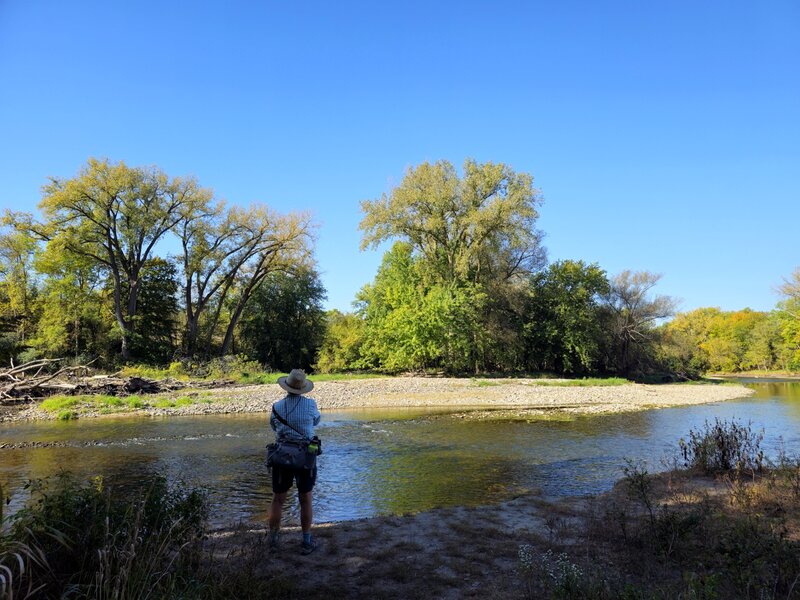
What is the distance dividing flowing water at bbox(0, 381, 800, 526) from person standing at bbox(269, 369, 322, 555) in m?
1.78

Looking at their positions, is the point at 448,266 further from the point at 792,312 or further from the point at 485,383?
the point at 792,312

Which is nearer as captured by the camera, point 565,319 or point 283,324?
point 565,319

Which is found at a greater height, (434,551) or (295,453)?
(295,453)

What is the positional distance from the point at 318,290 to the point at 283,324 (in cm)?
537

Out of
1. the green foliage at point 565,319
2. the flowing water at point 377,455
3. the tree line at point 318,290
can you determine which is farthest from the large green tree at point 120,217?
the green foliage at point 565,319

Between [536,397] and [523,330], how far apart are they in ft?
62.2

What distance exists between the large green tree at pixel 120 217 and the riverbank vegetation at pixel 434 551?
119ft

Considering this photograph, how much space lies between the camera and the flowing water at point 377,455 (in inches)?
364

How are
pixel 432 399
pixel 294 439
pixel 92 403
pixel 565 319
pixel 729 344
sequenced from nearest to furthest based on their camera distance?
pixel 294 439 < pixel 92 403 < pixel 432 399 < pixel 565 319 < pixel 729 344

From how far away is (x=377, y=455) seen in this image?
41.8 feet

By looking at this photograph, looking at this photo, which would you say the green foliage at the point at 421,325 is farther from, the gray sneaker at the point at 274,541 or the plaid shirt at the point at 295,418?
the gray sneaker at the point at 274,541

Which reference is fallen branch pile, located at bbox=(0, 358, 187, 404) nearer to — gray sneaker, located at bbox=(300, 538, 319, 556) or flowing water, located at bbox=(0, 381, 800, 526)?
flowing water, located at bbox=(0, 381, 800, 526)

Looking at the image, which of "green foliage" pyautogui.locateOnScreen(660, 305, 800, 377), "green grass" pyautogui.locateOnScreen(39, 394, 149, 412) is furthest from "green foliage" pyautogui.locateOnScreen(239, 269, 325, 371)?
"green foliage" pyautogui.locateOnScreen(660, 305, 800, 377)

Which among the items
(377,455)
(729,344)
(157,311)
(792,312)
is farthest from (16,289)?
(729,344)
